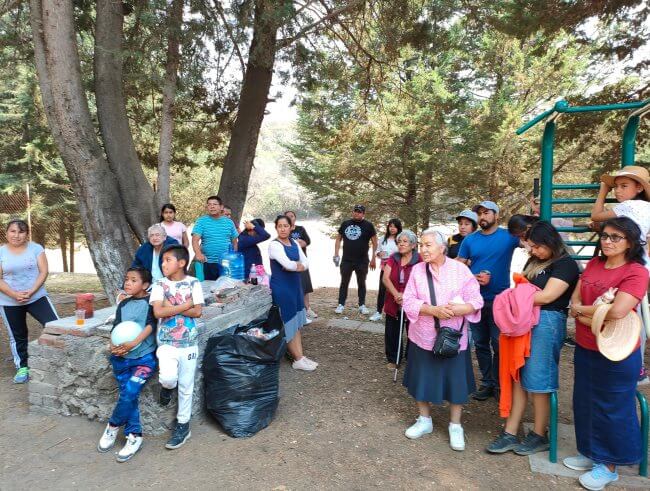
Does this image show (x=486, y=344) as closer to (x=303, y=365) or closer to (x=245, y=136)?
(x=303, y=365)

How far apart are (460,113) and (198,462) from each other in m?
15.3

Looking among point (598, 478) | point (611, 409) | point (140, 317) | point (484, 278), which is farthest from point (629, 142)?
point (140, 317)

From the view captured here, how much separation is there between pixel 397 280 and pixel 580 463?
226 cm

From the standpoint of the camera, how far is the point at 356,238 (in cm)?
689

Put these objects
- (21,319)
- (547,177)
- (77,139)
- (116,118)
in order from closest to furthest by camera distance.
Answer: (547,177)
(21,319)
(77,139)
(116,118)

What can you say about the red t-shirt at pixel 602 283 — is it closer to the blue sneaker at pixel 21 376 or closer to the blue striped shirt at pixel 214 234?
the blue striped shirt at pixel 214 234

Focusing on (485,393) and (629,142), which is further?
(485,393)

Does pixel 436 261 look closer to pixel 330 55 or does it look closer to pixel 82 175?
pixel 82 175

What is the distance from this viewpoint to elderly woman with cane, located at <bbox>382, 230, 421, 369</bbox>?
4.48 m

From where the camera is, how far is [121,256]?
5.50 meters

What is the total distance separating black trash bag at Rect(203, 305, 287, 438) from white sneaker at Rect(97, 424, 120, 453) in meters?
0.69

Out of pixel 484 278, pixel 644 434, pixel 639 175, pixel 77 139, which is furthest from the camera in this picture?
pixel 77 139

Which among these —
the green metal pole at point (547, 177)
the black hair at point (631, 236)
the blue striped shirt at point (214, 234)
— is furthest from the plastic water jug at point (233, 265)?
the black hair at point (631, 236)

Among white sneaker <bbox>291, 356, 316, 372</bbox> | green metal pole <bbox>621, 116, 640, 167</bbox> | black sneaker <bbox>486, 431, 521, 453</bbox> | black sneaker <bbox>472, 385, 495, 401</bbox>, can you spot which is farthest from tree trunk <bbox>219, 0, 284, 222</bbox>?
black sneaker <bbox>486, 431, 521, 453</bbox>
